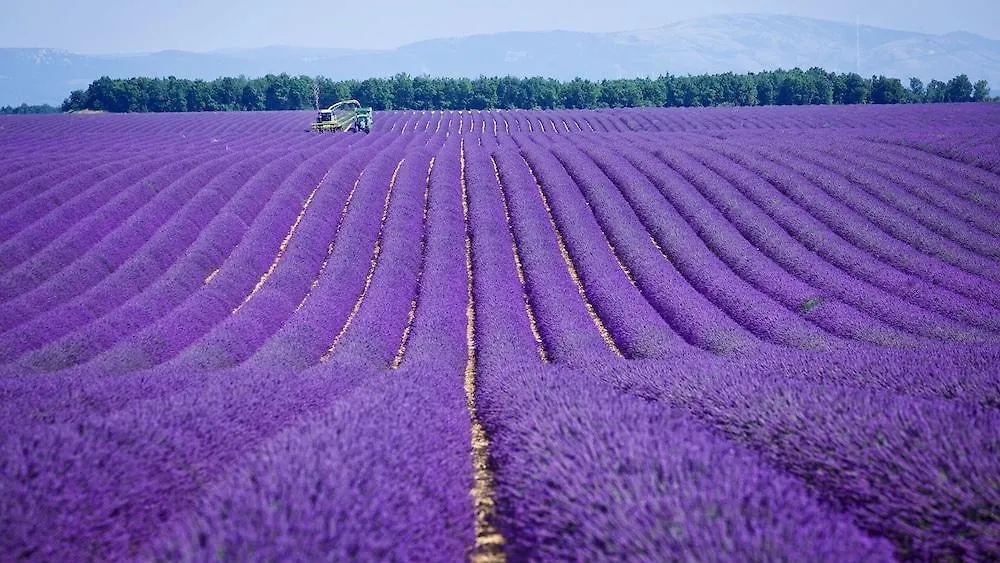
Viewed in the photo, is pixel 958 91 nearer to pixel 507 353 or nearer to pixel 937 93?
pixel 937 93

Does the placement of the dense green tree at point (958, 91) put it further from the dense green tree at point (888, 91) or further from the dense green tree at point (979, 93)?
the dense green tree at point (888, 91)

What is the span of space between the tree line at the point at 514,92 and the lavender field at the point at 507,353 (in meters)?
60.5

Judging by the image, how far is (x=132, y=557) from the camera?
13.3 feet

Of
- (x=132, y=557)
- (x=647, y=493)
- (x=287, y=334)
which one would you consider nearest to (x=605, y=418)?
(x=647, y=493)

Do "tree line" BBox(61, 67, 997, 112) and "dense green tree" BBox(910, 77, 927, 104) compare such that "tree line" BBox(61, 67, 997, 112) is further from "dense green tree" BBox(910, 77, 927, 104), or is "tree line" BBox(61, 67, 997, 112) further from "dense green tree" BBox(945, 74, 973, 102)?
"dense green tree" BBox(910, 77, 927, 104)

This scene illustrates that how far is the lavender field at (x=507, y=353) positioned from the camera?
149 inches

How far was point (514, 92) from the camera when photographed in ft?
299

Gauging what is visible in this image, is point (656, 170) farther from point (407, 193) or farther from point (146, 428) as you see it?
point (146, 428)

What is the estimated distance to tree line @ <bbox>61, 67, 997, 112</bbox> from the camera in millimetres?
86312

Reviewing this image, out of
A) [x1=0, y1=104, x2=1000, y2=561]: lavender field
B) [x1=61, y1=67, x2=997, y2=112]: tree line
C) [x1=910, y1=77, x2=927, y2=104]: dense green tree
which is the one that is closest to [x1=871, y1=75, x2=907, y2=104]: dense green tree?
[x1=61, y1=67, x2=997, y2=112]: tree line

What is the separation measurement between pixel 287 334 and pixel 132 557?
815 centimetres

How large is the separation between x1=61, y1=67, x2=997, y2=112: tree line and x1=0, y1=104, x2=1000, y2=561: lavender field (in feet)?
198

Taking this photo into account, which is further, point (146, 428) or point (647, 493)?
point (146, 428)

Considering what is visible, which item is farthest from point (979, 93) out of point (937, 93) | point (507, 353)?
point (507, 353)
